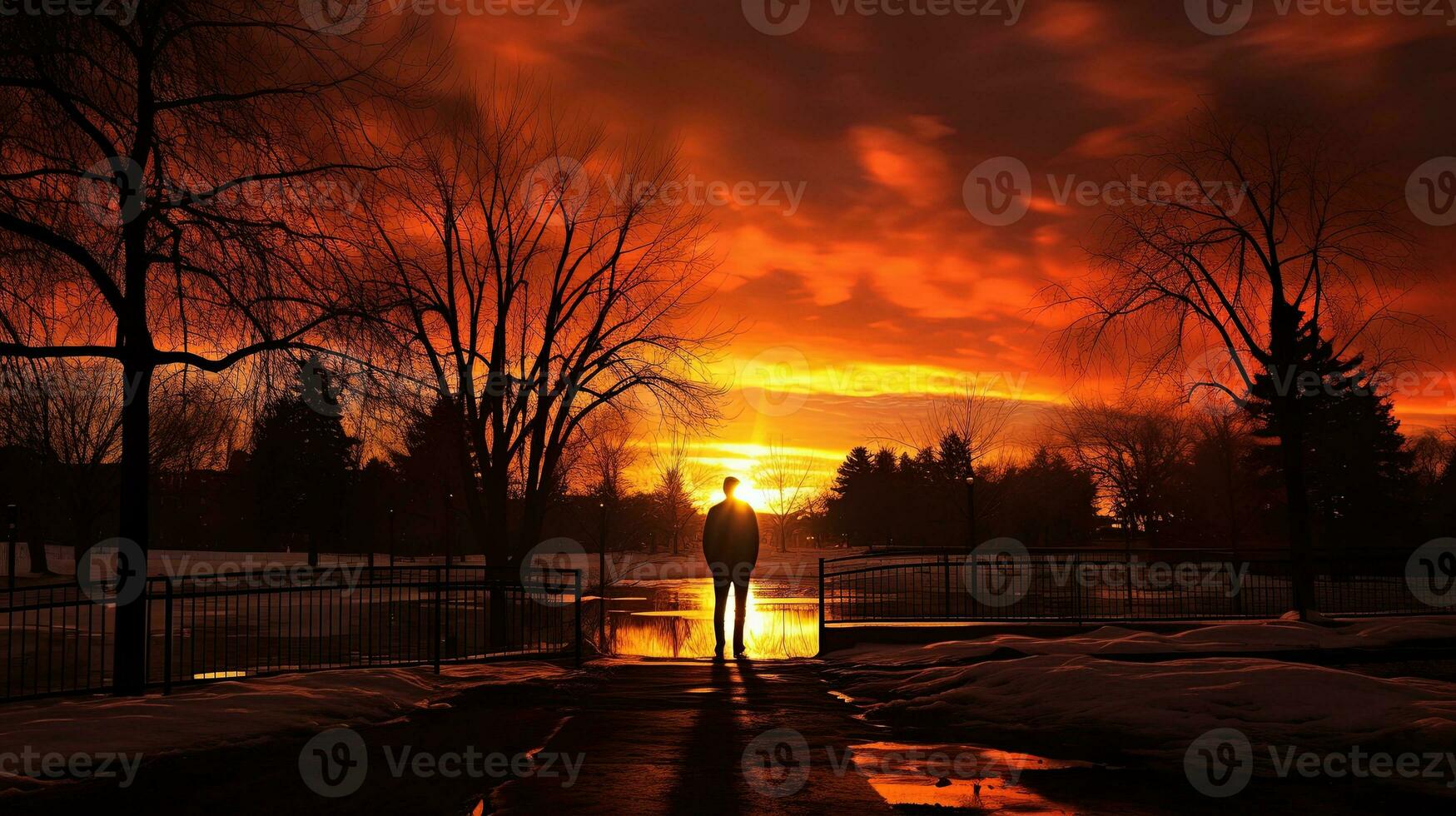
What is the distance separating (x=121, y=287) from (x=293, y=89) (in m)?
2.79

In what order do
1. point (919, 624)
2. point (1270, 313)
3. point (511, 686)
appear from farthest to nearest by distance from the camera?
1. point (1270, 313)
2. point (919, 624)
3. point (511, 686)

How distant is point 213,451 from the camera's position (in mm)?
13844

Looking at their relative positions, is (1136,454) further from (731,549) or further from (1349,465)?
(731,549)

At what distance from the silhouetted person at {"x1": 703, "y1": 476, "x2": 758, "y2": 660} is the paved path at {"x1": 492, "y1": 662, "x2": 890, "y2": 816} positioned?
104 inches

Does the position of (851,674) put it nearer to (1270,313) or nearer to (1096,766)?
(1096,766)

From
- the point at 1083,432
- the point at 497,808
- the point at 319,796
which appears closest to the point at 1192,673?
the point at 497,808

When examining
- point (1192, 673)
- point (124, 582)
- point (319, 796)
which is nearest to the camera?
point (319, 796)

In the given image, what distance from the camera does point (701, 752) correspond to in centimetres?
719

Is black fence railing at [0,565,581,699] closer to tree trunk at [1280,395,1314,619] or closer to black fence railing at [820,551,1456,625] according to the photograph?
black fence railing at [820,551,1456,625]

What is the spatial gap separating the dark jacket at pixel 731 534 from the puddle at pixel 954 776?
6.65 m

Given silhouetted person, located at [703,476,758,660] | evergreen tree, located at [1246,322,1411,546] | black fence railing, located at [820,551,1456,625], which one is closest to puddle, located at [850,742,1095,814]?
silhouetted person, located at [703,476,758,660]

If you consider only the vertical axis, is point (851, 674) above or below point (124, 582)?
below

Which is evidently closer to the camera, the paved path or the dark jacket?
the paved path

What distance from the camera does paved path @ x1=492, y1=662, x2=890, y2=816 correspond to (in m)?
5.69
